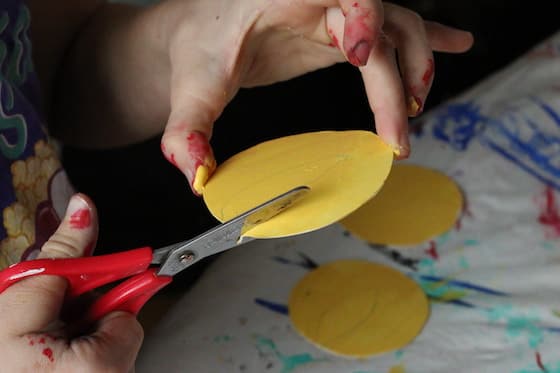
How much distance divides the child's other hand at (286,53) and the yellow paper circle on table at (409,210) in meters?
0.21

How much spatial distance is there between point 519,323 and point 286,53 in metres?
0.33

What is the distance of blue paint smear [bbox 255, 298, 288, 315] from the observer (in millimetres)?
663

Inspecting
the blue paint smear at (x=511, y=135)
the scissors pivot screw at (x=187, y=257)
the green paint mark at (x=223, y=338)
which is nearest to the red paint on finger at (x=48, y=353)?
the scissors pivot screw at (x=187, y=257)

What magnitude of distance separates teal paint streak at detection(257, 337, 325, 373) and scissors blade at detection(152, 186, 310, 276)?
0.62ft

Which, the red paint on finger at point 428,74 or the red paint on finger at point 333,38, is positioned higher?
the red paint on finger at point 333,38

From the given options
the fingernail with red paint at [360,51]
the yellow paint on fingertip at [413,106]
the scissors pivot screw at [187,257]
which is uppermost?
the fingernail with red paint at [360,51]

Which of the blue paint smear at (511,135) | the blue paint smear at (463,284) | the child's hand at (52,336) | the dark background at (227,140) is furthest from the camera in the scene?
the dark background at (227,140)

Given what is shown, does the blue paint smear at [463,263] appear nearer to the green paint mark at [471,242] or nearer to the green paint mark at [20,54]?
the green paint mark at [471,242]

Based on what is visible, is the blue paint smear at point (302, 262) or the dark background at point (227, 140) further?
the dark background at point (227, 140)

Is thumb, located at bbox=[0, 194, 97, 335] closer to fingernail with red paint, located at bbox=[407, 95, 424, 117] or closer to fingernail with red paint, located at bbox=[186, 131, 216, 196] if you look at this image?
fingernail with red paint, located at bbox=[186, 131, 216, 196]

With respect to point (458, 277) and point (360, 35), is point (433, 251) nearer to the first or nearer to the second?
point (458, 277)

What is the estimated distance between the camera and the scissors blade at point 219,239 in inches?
18.1

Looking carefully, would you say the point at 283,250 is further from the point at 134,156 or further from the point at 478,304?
the point at 134,156

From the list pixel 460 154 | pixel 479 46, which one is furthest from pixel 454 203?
pixel 479 46
